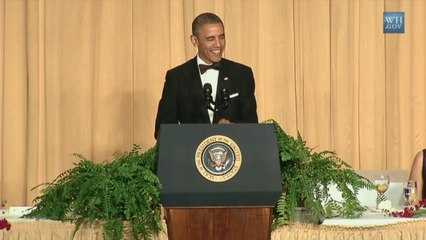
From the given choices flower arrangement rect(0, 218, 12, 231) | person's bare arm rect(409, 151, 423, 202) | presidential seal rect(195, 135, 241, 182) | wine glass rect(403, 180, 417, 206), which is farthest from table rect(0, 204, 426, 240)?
person's bare arm rect(409, 151, 423, 202)

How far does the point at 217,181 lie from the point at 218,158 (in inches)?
3.6

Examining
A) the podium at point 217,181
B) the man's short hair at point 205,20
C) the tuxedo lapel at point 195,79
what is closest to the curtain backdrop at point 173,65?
the tuxedo lapel at point 195,79

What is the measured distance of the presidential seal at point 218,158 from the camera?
345cm

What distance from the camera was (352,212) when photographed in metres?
3.89

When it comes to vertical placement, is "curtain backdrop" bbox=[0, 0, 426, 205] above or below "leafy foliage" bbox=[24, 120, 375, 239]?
above

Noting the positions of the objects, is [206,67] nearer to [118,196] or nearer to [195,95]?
[195,95]

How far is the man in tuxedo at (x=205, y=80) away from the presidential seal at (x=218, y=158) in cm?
120

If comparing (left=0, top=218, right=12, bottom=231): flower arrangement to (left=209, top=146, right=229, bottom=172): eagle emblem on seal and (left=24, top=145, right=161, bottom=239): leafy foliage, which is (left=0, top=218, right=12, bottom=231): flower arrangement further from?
(left=209, top=146, right=229, bottom=172): eagle emblem on seal

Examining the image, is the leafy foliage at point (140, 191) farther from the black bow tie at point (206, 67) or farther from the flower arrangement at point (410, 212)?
the black bow tie at point (206, 67)

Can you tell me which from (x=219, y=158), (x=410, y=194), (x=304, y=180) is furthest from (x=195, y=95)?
(x=219, y=158)

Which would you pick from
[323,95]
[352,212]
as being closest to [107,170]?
[352,212]

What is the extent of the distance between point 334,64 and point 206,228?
4.32 m

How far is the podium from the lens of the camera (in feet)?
11.3

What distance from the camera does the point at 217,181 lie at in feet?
11.3
